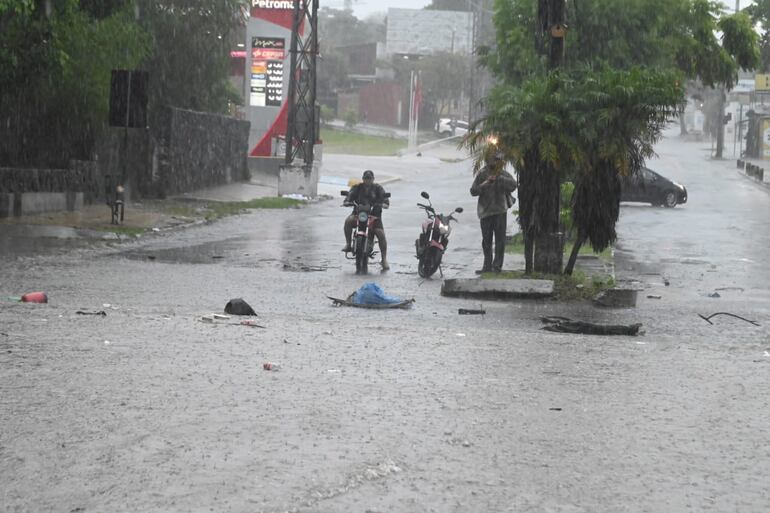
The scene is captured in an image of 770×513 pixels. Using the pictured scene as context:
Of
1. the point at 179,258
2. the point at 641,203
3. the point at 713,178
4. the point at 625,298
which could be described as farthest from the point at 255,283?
the point at 713,178

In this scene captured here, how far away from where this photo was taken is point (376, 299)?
15.0m

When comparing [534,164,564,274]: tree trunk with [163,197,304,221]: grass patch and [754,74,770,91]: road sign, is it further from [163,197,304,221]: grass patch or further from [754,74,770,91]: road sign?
[754,74,770,91]: road sign

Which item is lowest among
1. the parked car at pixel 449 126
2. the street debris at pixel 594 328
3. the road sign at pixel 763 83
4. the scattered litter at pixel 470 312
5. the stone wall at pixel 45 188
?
the scattered litter at pixel 470 312

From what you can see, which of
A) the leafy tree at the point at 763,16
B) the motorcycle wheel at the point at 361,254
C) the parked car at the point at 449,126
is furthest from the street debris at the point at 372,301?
the parked car at the point at 449,126

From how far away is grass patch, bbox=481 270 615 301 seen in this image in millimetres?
16516

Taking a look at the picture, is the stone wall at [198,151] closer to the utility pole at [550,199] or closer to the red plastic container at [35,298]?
the utility pole at [550,199]

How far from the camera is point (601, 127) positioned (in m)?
16.5

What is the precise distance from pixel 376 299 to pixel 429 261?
14.4 ft

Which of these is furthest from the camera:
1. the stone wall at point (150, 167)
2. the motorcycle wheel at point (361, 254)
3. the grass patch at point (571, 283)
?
the stone wall at point (150, 167)

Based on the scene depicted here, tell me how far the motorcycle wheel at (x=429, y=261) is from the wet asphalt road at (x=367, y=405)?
85.5 inches

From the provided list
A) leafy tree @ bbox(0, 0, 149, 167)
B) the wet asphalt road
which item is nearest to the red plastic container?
the wet asphalt road

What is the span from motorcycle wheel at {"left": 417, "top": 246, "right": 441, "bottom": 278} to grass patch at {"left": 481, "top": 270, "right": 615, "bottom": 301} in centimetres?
89

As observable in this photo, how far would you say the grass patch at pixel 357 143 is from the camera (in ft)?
272

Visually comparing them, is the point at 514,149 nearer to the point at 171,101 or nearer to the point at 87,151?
the point at 87,151
